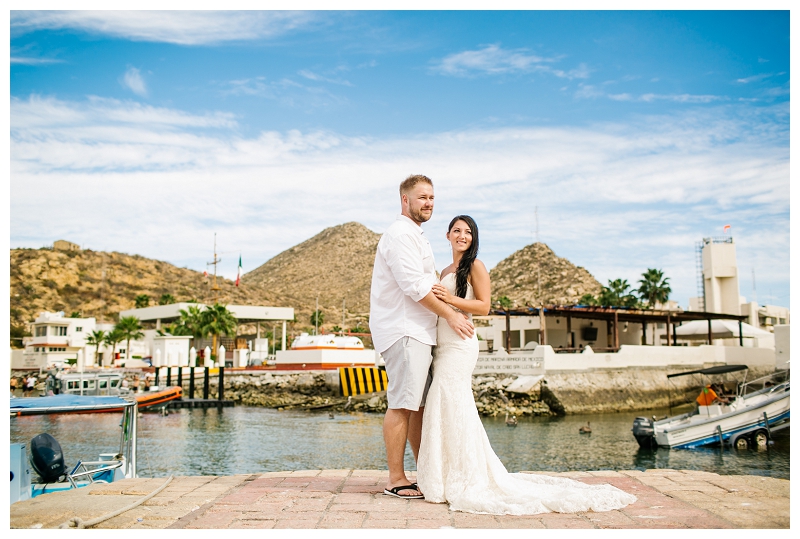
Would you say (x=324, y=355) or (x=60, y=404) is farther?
(x=324, y=355)

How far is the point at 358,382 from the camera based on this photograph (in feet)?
118

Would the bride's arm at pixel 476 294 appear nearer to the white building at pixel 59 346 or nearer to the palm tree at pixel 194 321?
the palm tree at pixel 194 321

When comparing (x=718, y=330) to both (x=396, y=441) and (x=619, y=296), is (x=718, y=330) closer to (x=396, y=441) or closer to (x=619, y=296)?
(x=619, y=296)

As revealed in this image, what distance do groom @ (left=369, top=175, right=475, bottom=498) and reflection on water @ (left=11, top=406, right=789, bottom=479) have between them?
7.83 meters

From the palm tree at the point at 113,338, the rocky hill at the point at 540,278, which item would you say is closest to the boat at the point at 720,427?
the palm tree at the point at 113,338

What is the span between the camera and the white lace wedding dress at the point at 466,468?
3877 mm

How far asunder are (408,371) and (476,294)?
740 mm

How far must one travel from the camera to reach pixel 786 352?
3128 cm

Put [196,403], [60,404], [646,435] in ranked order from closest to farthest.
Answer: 1. [60,404]
2. [646,435]
3. [196,403]

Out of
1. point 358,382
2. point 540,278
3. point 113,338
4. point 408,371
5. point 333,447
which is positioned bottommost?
point 333,447

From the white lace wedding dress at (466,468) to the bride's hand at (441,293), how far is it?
0.18 metres

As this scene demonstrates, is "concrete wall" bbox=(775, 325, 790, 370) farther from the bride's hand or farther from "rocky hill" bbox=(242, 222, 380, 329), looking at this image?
"rocky hill" bbox=(242, 222, 380, 329)

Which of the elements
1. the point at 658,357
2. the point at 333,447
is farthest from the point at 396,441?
the point at 658,357
